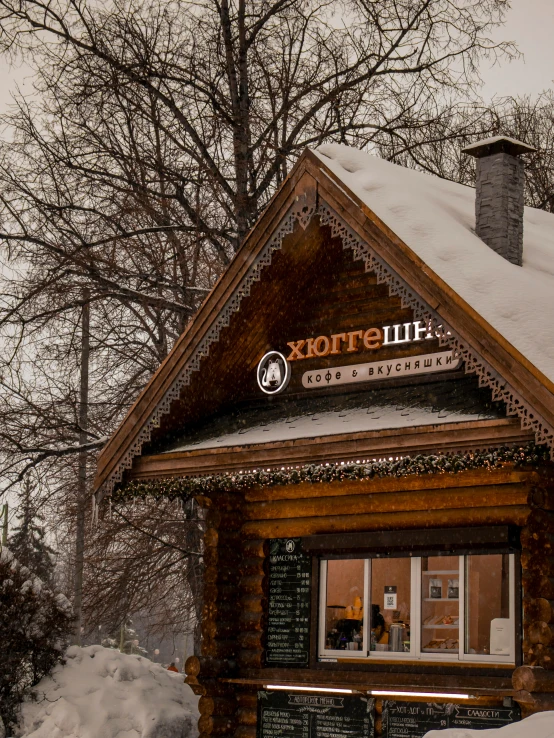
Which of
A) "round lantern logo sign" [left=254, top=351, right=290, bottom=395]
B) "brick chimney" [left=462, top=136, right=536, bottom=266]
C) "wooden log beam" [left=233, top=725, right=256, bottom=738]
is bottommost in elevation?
"wooden log beam" [left=233, top=725, right=256, bottom=738]

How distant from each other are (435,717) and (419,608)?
120 centimetres

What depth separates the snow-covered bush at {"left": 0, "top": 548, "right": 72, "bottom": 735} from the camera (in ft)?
52.0

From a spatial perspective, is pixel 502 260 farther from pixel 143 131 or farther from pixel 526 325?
pixel 143 131

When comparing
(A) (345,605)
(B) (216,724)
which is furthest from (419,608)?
(B) (216,724)

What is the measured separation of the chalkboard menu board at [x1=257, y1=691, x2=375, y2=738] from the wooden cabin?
3cm

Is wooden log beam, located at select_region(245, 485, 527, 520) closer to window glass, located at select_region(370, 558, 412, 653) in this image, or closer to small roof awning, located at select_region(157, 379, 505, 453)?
window glass, located at select_region(370, 558, 412, 653)

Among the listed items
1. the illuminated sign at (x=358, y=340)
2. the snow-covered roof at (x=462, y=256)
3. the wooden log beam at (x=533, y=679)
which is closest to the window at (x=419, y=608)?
the wooden log beam at (x=533, y=679)

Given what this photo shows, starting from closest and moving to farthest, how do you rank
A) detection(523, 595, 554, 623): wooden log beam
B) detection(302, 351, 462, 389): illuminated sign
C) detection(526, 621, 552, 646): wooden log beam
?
detection(526, 621, 552, 646): wooden log beam < detection(523, 595, 554, 623): wooden log beam < detection(302, 351, 462, 389): illuminated sign

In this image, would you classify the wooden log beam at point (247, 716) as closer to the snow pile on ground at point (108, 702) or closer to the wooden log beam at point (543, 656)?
the snow pile on ground at point (108, 702)

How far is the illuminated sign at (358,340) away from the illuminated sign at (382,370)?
0.21 m

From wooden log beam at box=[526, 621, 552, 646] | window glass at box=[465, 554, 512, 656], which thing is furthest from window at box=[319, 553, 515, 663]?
wooden log beam at box=[526, 621, 552, 646]

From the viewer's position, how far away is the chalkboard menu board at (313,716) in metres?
13.3

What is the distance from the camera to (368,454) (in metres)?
11.7

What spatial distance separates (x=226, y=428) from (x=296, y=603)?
2366 millimetres
